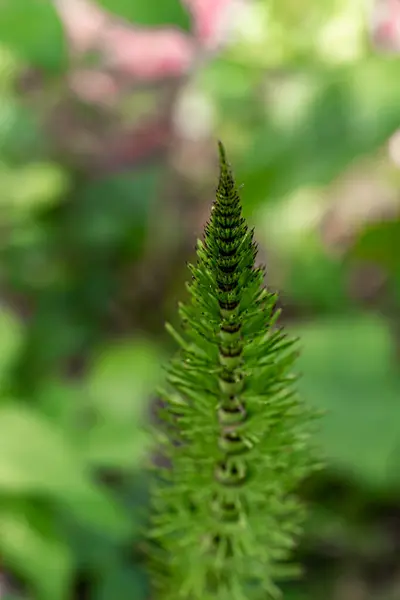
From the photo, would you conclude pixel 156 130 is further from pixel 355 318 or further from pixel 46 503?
pixel 46 503

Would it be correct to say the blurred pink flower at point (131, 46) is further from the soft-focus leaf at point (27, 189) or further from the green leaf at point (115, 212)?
the soft-focus leaf at point (27, 189)

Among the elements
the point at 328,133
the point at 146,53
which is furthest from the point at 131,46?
the point at 328,133

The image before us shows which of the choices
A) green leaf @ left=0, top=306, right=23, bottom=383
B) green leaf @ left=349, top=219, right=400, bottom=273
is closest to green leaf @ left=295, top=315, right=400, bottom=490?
green leaf @ left=349, top=219, right=400, bottom=273

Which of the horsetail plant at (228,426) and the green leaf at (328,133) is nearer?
the horsetail plant at (228,426)

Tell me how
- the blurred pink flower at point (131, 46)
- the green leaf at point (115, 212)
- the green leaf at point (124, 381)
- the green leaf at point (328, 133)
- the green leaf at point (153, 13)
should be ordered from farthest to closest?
1. the blurred pink flower at point (131, 46)
2. the green leaf at point (115, 212)
3. the green leaf at point (124, 381)
4. the green leaf at point (328, 133)
5. the green leaf at point (153, 13)

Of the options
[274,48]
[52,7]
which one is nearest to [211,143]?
[274,48]

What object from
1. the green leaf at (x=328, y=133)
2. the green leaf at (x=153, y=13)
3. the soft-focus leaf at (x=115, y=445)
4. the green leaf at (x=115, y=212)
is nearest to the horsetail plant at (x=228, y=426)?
the green leaf at (x=153, y=13)

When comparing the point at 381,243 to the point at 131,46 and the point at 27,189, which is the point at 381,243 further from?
the point at 131,46

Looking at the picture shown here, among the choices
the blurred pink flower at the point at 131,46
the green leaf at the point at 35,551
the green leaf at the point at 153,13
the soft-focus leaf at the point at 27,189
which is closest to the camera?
the green leaf at the point at 153,13
